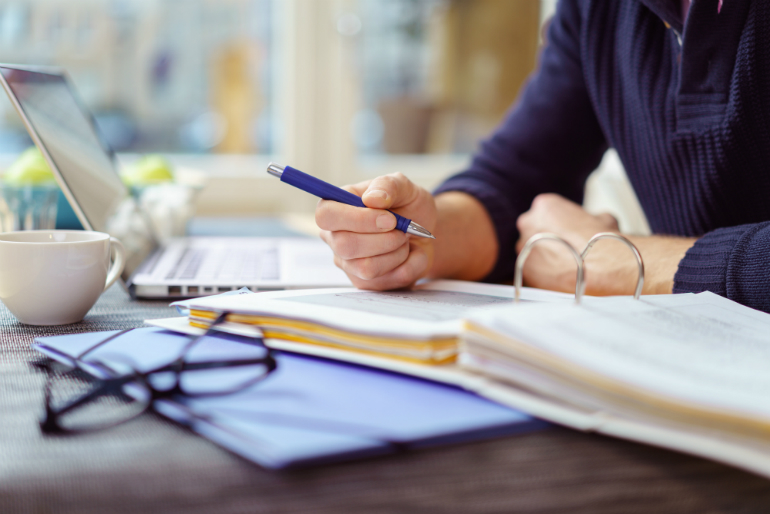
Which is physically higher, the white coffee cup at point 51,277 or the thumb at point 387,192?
the thumb at point 387,192

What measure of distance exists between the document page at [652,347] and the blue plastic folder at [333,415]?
5cm

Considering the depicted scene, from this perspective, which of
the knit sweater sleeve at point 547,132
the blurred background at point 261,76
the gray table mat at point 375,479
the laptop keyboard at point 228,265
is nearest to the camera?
the gray table mat at point 375,479

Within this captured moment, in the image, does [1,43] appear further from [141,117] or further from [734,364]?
[734,364]

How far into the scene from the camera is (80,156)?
0.86 metres

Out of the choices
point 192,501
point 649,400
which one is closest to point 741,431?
point 649,400

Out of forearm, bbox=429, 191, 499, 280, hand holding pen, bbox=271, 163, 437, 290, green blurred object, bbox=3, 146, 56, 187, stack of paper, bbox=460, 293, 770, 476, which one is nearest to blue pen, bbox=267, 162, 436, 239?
hand holding pen, bbox=271, 163, 437, 290

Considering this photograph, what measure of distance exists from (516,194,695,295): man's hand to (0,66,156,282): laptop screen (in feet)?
1.70

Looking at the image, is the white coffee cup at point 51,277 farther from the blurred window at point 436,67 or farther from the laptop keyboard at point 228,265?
the blurred window at point 436,67

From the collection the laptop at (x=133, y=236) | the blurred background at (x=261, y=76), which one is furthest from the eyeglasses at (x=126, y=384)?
the blurred background at (x=261, y=76)

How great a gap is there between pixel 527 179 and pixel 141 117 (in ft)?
5.71

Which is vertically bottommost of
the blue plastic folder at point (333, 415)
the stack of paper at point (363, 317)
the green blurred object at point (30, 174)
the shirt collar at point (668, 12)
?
the blue plastic folder at point (333, 415)

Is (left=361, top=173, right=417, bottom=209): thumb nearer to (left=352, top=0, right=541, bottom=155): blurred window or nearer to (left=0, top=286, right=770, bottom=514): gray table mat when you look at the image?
(left=0, top=286, right=770, bottom=514): gray table mat

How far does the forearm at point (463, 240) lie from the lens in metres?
0.79

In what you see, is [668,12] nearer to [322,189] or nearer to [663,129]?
[663,129]
